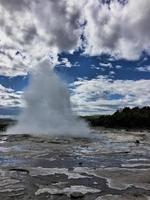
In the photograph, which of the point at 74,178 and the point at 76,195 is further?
the point at 74,178

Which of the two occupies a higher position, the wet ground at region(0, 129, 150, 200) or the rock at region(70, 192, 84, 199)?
the wet ground at region(0, 129, 150, 200)

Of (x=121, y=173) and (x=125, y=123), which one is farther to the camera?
(x=125, y=123)

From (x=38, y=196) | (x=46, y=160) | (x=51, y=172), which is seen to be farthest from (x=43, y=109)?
(x=38, y=196)

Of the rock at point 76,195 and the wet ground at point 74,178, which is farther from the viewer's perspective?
the wet ground at point 74,178

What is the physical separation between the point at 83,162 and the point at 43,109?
39.8m

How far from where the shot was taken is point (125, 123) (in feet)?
299

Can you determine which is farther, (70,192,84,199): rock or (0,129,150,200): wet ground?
(0,129,150,200): wet ground

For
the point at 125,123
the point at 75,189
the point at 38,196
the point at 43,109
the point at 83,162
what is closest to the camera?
the point at 38,196

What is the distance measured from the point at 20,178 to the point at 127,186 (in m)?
4.34

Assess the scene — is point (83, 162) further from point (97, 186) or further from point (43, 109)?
point (43, 109)

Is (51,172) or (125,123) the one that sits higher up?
(125,123)

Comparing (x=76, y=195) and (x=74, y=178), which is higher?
(x=74, y=178)

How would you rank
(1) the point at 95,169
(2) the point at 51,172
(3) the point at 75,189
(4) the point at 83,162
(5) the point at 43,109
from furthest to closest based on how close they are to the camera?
1. (5) the point at 43,109
2. (4) the point at 83,162
3. (1) the point at 95,169
4. (2) the point at 51,172
5. (3) the point at 75,189

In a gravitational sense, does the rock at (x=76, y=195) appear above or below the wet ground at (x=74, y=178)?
below
